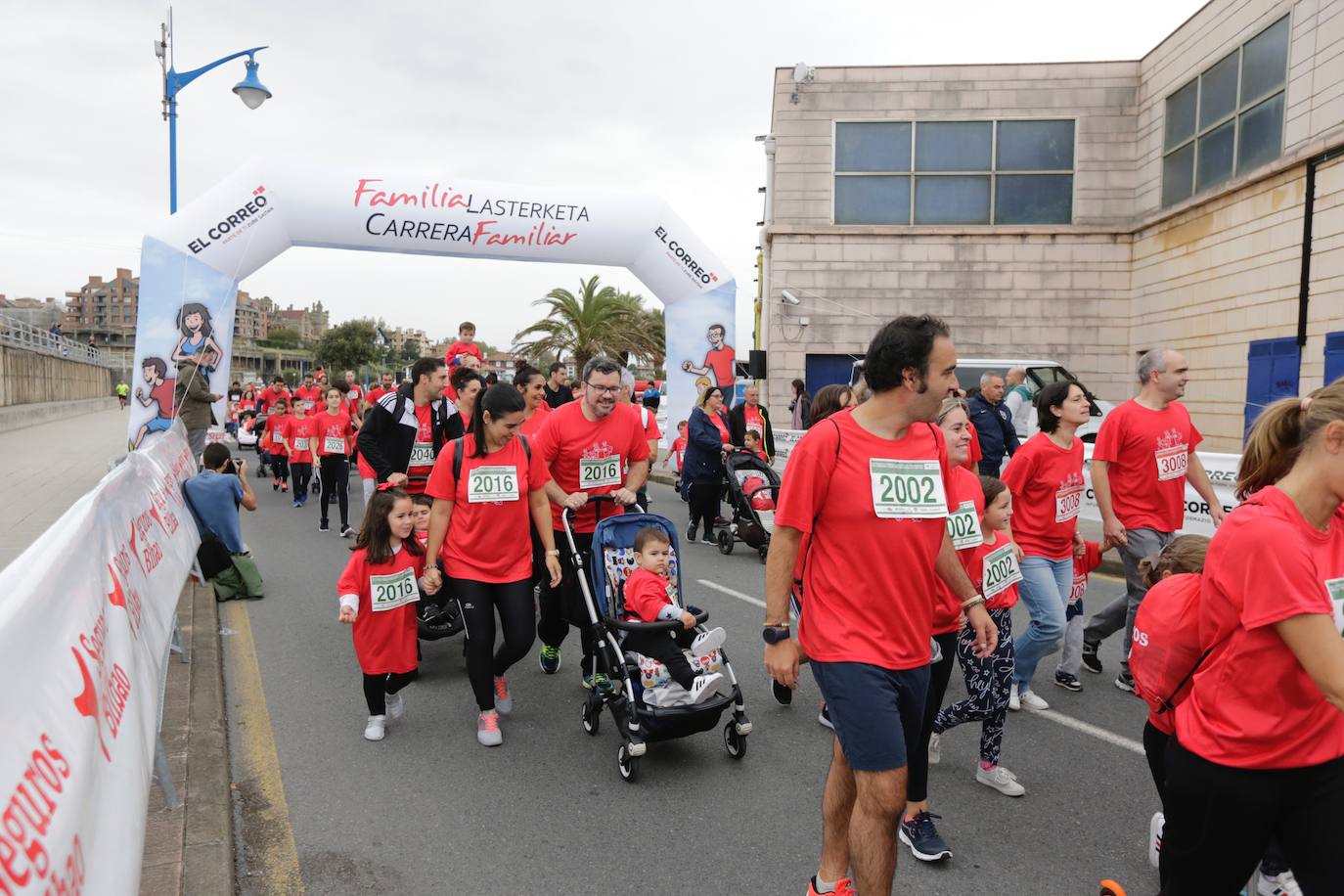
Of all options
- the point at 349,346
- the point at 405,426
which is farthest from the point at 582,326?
the point at 349,346

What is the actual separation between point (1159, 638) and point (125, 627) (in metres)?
3.47

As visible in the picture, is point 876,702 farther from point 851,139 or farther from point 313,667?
point 851,139

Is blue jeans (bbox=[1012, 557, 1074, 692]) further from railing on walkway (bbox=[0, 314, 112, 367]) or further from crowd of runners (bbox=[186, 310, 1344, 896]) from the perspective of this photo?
railing on walkway (bbox=[0, 314, 112, 367])

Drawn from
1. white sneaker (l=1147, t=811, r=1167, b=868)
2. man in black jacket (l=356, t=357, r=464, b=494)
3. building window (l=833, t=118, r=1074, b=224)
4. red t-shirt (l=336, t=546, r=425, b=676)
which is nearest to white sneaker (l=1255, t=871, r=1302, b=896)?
white sneaker (l=1147, t=811, r=1167, b=868)

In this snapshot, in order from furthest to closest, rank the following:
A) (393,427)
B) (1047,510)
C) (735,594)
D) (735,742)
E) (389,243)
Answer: (389,243) < (735,594) < (393,427) < (1047,510) < (735,742)

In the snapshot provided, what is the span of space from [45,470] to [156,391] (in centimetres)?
722

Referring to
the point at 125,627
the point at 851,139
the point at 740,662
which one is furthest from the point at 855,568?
the point at 851,139

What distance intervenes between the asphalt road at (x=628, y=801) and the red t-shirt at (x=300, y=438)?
724cm

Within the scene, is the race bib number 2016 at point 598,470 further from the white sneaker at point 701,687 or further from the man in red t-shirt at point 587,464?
the white sneaker at point 701,687

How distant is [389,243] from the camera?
13086 mm

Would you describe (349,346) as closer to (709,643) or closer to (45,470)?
(45,470)

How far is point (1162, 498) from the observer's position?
5.40 meters

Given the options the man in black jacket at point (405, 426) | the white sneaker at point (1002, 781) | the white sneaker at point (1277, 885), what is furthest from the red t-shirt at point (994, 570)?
the man in black jacket at point (405, 426)

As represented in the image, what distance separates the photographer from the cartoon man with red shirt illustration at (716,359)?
49.6ft
